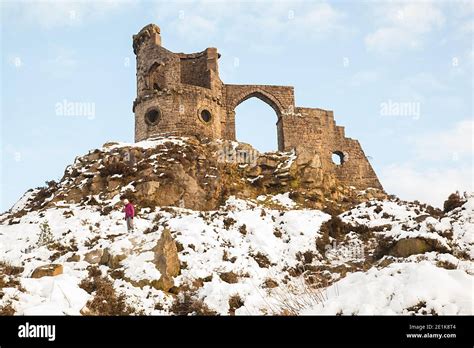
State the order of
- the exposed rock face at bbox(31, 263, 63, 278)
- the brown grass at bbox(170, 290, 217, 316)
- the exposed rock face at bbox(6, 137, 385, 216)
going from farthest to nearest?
the exposed rock face at bbox(6, 137, 385, 216) → the exposed rock face at bbox(31, 263, 63, 278) → the brown grass at bbox(170, 290, 217, 316)

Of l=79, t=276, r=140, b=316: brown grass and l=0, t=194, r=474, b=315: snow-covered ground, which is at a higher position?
l=0, t=194, r=474, b=315: snow-covered ground

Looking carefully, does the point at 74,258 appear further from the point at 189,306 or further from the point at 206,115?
the point at 206,115

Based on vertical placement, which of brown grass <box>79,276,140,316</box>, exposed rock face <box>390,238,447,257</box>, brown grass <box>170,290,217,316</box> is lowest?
brown grass <box>170,290,217,316</box>

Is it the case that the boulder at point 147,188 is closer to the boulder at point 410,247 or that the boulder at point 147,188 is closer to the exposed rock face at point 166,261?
the exposed rock face at point 166,261

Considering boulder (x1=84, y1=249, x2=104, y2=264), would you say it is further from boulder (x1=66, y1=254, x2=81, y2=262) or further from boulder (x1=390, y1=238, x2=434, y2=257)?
boulder (x1=390, y1=238, x2=434, y2=257)

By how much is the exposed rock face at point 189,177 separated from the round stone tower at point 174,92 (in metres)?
1.40

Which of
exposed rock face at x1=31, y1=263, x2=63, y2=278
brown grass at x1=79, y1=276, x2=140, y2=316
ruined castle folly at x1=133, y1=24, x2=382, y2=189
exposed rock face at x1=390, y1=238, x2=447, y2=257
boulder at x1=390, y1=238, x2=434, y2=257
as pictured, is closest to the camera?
brown grass at x1=79, y1=276, x2=140, y2=316

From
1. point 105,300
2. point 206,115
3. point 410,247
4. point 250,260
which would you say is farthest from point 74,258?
point 206,115

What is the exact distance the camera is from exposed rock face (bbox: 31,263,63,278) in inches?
501

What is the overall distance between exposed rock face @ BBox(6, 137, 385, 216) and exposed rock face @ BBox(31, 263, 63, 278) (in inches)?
359

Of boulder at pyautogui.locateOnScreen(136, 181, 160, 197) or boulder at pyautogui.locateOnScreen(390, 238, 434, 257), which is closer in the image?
boulder at pyautogui.locateOnScreen(390, 238, 434, 257)

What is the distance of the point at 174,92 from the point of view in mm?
29656

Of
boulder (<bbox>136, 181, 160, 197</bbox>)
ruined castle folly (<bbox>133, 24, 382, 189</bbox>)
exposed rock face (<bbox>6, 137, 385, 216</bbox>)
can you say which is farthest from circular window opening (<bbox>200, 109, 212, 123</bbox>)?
boulder (<bbox>136, 181, 160, 197</bbox>)

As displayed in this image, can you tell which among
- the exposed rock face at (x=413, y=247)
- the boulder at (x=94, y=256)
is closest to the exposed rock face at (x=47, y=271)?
the boulder at (x=94, y=256)
